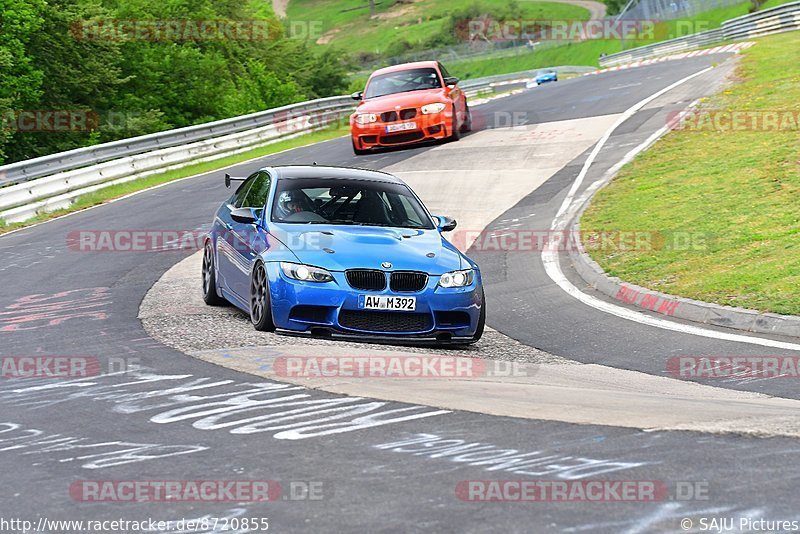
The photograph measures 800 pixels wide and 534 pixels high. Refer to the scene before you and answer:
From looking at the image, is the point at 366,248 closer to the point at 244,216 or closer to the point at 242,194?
the point at 244,216

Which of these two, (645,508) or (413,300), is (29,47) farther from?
Result: (645,508)

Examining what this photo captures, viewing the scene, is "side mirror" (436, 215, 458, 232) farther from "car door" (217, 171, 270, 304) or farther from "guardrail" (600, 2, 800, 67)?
"guardrail" (600, 2, 800, 67)

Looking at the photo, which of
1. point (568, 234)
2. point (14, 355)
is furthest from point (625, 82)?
point (14, 355)

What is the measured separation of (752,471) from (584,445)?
0.87 meters

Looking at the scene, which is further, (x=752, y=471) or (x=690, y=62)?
(x=690, y=62)

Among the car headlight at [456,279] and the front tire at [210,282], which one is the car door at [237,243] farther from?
the car headlight at [456,279]

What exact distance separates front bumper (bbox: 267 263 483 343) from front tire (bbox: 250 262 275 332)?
0.31 ft

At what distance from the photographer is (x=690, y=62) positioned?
4141cm

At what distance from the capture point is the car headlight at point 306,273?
9.95m

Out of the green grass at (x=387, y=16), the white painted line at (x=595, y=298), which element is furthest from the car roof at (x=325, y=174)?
the green grass at (x=387, y=16)

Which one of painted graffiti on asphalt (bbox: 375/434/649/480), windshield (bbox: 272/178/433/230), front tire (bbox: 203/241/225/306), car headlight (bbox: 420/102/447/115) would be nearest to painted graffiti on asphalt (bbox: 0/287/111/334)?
front tire (bbox: 203/241/225/306)

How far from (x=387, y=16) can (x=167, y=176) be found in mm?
145046

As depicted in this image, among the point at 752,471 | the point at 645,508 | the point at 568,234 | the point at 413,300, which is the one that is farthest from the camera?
the point at 568,234

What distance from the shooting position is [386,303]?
9.95m
